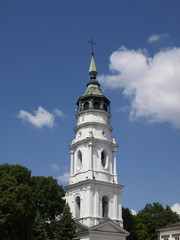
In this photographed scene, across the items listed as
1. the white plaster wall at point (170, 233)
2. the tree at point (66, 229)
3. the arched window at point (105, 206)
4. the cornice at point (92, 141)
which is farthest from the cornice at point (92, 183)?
the white plaster wall at point (170, 233)

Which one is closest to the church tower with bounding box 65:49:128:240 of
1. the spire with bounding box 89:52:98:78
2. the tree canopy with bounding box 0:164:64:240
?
the spire with bounding box 89:52:98:78

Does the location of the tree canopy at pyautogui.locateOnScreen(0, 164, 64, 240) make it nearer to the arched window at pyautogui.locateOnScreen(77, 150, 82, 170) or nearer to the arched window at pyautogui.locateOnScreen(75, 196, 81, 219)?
the arched window at pyautogui.locateOnScreen(75, 196, 81, 219)

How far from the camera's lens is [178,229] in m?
A: 47.8

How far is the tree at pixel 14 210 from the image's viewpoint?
28266 mm

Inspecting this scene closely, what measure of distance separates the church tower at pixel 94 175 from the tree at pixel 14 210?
9.53 meters

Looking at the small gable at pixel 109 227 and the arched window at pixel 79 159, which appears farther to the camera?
the arched window at pixel 79 159

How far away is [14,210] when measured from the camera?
28938mm

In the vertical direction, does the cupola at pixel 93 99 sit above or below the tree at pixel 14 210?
above

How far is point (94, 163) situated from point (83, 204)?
5.54 meters

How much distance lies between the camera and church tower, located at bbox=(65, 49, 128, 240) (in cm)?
4021

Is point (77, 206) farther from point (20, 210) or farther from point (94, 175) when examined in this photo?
point (20, 210)

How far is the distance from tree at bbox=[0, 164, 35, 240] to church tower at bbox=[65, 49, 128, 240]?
9.53 m

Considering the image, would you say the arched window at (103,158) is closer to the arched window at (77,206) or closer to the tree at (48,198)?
the arched window at (77,206)

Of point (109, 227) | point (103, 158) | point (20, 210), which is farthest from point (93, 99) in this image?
point (20, 210)
